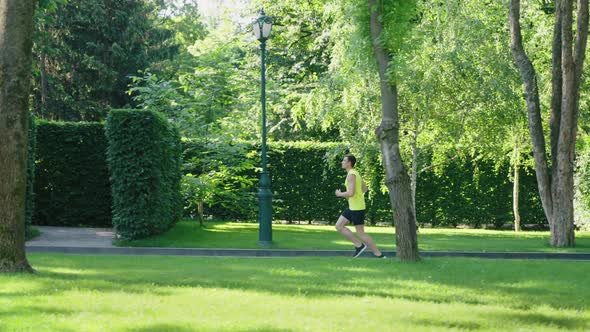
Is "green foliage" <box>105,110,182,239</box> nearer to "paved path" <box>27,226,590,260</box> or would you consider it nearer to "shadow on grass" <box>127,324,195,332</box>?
"paved path" <box>27,226,590,260</box>

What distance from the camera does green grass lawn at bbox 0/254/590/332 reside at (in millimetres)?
7273

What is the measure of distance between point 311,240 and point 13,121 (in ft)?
35.4

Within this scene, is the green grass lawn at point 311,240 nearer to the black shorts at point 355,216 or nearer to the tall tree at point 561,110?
the tall tree at point 561,110

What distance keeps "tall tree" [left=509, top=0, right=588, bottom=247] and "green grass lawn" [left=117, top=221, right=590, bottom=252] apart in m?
0.84

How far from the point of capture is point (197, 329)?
270 inches

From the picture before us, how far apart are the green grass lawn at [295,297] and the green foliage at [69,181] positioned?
10040 millimetres

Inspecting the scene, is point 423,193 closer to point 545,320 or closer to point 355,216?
point 355,216

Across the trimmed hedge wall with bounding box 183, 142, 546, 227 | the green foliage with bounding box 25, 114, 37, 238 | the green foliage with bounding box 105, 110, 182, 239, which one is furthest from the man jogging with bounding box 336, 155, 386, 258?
the trimmed hedge wall with bounding box 183, 142, 546, 227

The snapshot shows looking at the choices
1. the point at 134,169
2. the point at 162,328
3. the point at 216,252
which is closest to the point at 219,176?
the point at 134,169

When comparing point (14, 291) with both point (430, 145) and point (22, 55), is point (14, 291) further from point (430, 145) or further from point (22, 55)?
point (430, 145)

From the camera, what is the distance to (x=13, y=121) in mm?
10422

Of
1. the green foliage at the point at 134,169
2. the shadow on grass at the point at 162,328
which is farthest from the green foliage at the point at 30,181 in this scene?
the shadow on grass at the point at 162,328

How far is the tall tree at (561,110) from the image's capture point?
64.4ft

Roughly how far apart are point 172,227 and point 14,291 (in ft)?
43.0
